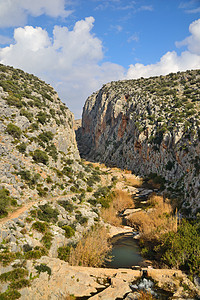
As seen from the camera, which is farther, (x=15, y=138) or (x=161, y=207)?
(x=15, y=138)

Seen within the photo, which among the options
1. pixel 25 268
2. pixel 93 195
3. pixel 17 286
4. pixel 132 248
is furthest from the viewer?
pixel 93 195

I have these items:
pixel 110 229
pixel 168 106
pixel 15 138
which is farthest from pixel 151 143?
pixel 15 138

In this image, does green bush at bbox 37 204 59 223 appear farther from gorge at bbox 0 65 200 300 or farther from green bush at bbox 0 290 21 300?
green bush at bbox 0 290 21 300

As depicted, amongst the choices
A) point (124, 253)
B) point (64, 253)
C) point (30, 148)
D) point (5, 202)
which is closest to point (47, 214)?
point (5, 202)

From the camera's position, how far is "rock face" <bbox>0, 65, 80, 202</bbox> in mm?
23828

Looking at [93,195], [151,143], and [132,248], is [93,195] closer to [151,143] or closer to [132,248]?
[132,248]

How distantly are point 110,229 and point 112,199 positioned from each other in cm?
996

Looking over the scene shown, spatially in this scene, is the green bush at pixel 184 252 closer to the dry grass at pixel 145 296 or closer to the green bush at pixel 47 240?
the dry grass at pixel 145 296

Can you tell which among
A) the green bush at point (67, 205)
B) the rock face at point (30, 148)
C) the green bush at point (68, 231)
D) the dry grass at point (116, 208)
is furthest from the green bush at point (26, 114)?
the green bush at point (68, 231)

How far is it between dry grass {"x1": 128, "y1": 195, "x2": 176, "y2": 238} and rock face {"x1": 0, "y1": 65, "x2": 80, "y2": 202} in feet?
40.4

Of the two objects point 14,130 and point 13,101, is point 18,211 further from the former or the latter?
point 13,101

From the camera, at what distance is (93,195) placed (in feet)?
108

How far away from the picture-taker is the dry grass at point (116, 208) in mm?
25858

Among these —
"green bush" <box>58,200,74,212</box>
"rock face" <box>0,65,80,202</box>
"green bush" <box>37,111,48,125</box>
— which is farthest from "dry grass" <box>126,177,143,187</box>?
"green bush" <box>37,111,48,125</box>
